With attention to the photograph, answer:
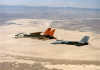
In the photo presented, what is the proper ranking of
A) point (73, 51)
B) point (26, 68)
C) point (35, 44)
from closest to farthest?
point (26, 68), point (73, 51), point (35, 44)

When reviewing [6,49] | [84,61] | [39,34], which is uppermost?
[39,34]

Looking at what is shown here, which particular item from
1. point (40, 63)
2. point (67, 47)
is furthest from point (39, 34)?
point (67, 47)

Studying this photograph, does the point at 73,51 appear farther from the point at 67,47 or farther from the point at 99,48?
the point at 99,48

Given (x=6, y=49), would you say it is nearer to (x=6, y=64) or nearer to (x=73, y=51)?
(x=6, y=64)

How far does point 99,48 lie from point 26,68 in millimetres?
29726

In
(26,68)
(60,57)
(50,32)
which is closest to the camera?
(26,68)

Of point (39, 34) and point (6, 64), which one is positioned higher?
point (39, 34)

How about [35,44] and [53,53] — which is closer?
[53,53]

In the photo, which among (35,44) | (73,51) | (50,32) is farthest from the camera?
(35,44)

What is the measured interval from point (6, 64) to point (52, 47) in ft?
60.7

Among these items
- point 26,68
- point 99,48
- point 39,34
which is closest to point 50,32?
point 39,34

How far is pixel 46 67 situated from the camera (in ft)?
112

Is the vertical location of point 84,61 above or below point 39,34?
below

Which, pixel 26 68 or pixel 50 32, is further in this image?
pixel 50 32
